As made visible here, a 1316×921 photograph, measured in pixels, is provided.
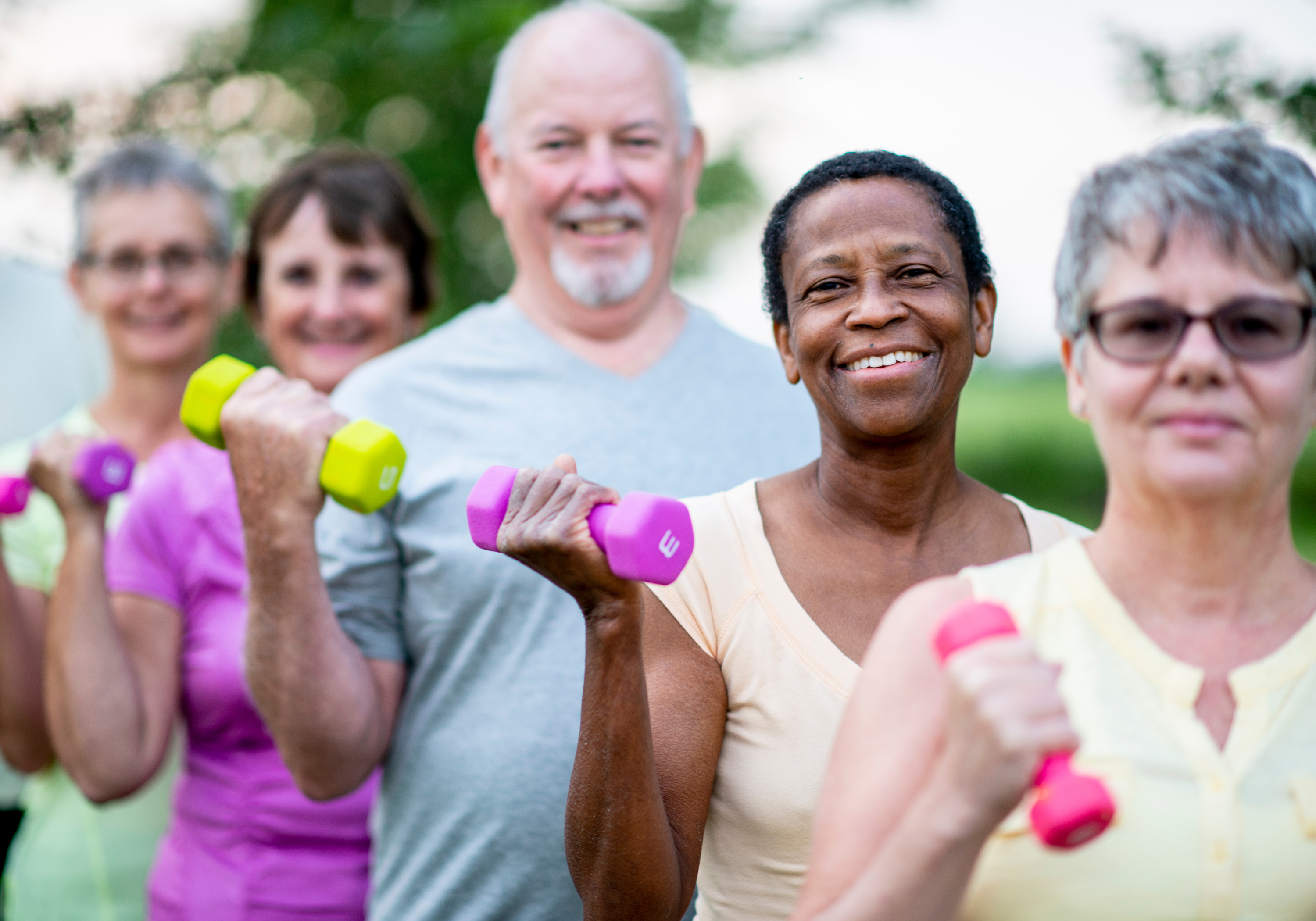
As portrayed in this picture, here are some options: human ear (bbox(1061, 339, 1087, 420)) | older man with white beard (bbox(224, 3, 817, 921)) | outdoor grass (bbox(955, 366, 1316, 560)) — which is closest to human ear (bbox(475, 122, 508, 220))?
older man with white beard (bbox(224, 3, 817, 921))

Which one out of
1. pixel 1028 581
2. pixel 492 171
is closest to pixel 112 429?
pixel 492 171

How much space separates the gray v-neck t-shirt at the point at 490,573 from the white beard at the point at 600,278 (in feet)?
0.45

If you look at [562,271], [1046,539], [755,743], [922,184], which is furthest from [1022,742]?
[562,271]

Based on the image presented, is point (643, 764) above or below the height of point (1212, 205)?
below

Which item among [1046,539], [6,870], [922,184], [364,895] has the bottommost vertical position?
[6,870]

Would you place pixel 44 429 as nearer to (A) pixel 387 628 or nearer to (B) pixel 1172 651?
(A) pixel 387 628

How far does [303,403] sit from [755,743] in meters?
1.15

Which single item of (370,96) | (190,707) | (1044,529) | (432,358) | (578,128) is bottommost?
(190,707)

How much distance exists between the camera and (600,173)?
3027mm

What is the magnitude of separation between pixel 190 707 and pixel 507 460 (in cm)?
105

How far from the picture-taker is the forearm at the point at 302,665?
8.25 feet

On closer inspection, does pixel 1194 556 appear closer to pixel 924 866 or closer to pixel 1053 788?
pixel 1053 788

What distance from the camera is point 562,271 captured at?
3.04 metres

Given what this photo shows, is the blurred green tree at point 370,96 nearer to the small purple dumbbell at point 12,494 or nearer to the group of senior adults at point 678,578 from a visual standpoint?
the small purple dumbbell at point 12,494
